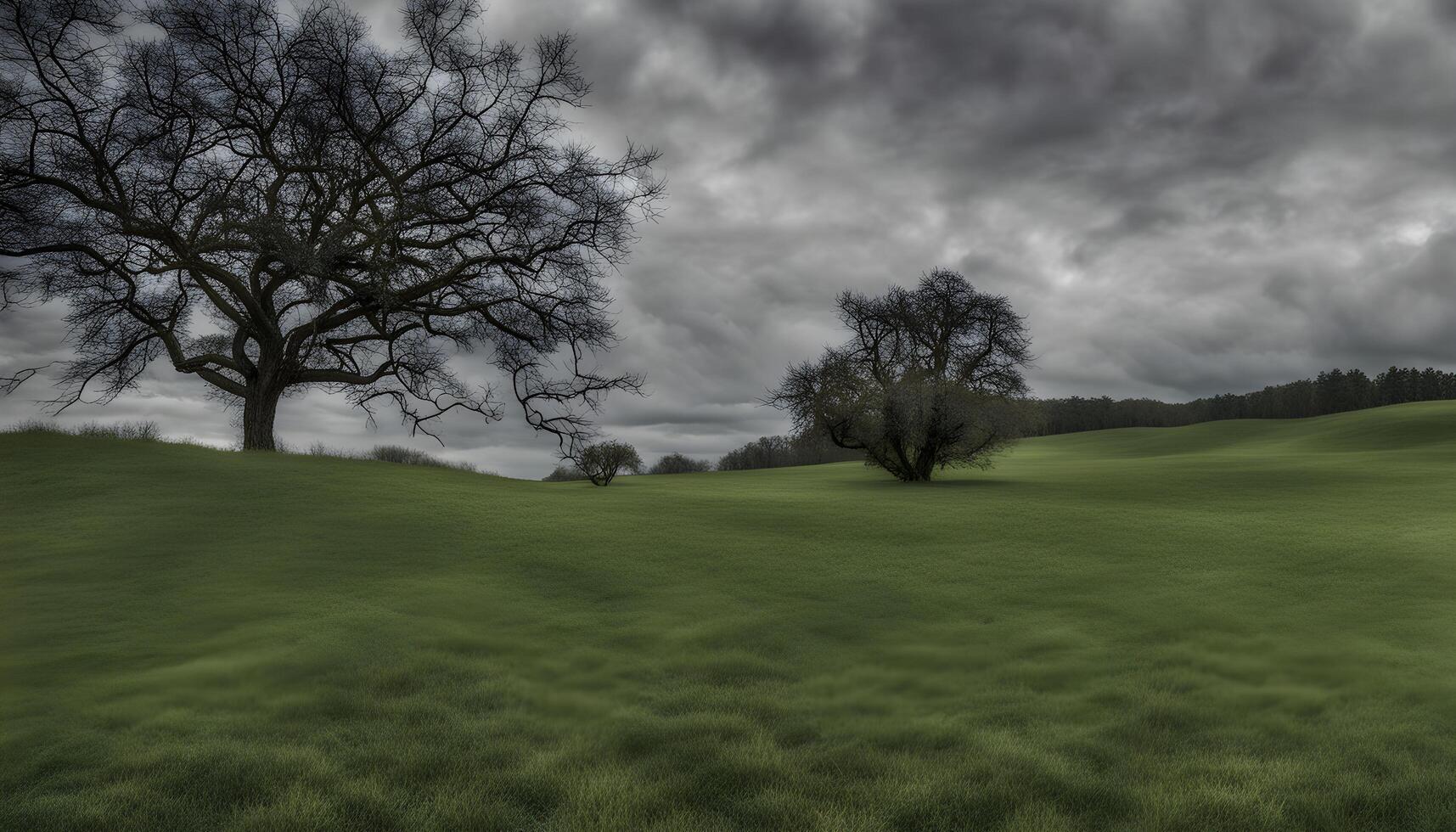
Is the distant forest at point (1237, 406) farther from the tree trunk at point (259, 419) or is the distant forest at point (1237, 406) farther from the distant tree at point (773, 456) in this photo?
the tree trunk at point (259, 419)

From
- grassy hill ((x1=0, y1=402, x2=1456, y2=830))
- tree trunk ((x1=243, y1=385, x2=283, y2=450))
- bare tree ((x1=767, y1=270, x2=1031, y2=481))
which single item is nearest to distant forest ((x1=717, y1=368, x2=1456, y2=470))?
bare tree ((x1=767, y1=270, x2=1031, y2=481))

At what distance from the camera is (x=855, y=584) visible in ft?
39.1

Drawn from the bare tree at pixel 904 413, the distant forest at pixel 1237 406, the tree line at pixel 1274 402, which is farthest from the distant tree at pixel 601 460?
the tree line at pixel 1274 402

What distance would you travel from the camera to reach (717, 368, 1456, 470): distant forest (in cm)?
8412

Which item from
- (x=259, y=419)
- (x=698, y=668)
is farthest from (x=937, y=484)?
(x=259, y=419)

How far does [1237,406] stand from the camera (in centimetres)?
10294

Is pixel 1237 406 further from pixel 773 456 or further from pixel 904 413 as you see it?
pixel 904 413

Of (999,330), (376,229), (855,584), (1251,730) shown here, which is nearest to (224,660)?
(855,584)

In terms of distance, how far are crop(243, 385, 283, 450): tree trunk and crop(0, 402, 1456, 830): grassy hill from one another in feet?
27.4

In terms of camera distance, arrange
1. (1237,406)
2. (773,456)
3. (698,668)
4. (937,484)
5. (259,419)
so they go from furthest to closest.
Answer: (1237,406) < (773,456) < (937,484) < (259,419) < (698,668)

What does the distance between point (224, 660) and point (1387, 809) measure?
10.3 meters

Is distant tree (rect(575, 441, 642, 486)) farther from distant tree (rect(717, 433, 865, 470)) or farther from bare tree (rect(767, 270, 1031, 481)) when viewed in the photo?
distant tree (rect(717, 433, 865, 470))

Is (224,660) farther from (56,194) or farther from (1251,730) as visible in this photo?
(56,194)

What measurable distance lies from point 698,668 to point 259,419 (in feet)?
80.1
